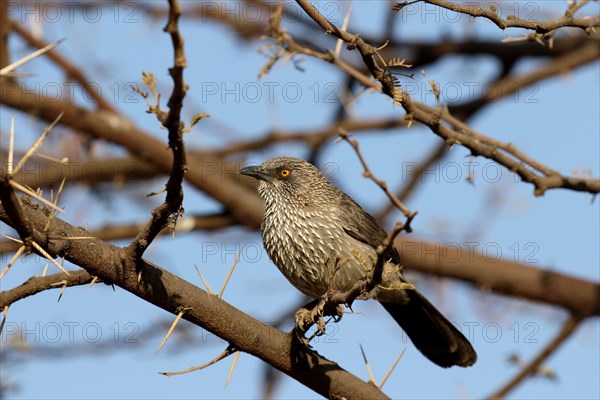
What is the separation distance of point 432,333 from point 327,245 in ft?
3.13

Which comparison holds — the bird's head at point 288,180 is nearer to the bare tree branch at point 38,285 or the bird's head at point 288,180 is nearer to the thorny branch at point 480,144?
the thorny branch at point 480,144

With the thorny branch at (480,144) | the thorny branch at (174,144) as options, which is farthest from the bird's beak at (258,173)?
the thorny branch at (174,144)

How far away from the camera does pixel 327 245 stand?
219 inches

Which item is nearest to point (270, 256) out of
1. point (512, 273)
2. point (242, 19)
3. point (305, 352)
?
point (305, 352)

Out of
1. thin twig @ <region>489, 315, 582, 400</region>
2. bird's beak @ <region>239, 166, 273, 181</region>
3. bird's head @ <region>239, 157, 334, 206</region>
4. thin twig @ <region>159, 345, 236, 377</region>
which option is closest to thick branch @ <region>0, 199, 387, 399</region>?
thin twig @ <region>159, 345, 236, 377</region>

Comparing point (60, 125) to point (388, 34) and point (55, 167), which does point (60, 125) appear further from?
point (388, 34)

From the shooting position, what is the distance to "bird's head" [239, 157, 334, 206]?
19.7ft

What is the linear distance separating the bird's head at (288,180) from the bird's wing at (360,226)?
223 mm

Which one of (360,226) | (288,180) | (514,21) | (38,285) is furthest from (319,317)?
(288,180)

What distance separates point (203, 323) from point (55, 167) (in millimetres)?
4688

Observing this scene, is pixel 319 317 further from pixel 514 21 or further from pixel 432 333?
pixel 432 333

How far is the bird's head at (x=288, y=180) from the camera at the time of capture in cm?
601

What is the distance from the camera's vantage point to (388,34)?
26.3ft

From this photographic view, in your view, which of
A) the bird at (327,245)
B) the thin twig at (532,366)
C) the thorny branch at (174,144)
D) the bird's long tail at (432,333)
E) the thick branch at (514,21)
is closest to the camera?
A: the thorny branch at (174,144)
